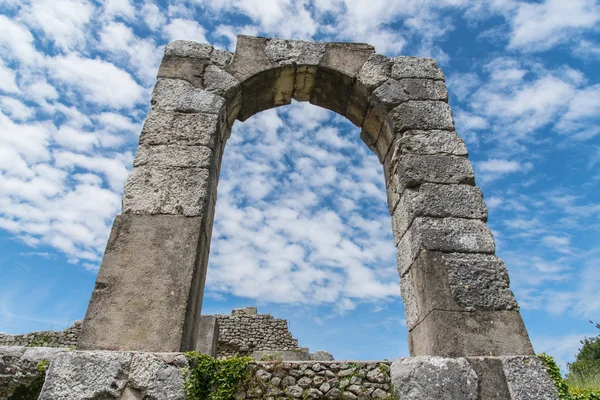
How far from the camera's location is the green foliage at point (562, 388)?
3.00 meters

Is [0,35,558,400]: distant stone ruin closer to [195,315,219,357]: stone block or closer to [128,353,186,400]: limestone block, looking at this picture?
[128,353,186,400]: limestone block

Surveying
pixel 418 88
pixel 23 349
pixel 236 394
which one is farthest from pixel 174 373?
pixel 418 88

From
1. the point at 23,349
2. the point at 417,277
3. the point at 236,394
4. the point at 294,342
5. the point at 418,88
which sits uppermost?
the point at 418,88

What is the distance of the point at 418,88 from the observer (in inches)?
190

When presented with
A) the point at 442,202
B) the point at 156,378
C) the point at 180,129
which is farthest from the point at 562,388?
the point at 180,129

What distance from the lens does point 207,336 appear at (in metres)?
7.51

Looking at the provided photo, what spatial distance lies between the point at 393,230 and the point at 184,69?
10.6ft

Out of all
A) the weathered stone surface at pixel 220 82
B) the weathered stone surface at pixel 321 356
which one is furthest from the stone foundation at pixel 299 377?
the weathered stone surface at pixel 321 356

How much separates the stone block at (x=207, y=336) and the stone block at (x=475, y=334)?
515cm

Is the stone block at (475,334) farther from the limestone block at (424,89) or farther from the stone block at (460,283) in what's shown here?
the limestone block at (424,89)

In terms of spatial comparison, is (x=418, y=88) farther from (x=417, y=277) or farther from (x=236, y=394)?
(x=236, y=394)

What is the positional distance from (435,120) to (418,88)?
1.82 ft

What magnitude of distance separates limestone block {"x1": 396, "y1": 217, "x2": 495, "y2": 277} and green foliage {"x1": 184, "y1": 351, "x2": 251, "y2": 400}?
1930 millimetres

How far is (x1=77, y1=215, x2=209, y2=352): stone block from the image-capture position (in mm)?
3150
